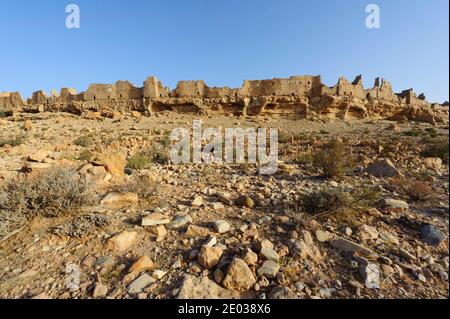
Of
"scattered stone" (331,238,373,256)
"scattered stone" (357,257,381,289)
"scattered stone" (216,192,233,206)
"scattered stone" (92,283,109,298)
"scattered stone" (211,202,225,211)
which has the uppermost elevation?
"scattered stone" (216,192,233,206)

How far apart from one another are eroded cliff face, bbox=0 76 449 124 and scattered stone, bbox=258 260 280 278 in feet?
48.2

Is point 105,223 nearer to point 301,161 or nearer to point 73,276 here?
point 73,276

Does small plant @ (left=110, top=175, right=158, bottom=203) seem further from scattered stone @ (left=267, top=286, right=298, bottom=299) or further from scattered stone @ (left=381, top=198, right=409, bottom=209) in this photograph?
scattered stone @ (left=381, top=198, right=409, bottom=209)

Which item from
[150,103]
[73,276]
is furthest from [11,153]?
[150,103]

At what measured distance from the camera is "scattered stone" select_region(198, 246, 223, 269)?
176cm

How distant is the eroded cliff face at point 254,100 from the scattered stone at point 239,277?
48.5 feet

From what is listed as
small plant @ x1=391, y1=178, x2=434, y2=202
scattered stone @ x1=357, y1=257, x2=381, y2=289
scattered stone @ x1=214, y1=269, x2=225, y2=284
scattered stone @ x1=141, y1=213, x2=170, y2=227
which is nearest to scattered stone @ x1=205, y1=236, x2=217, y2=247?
scattered stone @ x1=214, y1=269, x2=225, y2=284

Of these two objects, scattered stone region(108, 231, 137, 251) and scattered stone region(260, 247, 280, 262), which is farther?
scattered stone region(108, 231, 137, 251)

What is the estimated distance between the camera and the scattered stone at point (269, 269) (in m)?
1.66

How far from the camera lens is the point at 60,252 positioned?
1986mm

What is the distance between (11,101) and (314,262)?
85.9ft

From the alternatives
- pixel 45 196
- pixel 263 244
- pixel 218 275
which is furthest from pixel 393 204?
pixel 45 196

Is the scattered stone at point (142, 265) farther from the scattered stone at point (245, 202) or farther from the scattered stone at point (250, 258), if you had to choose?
the scattered stone at point (245, 202)

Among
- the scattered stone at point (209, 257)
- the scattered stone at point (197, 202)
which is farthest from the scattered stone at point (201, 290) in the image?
the scattered stone at point (197, 202)
